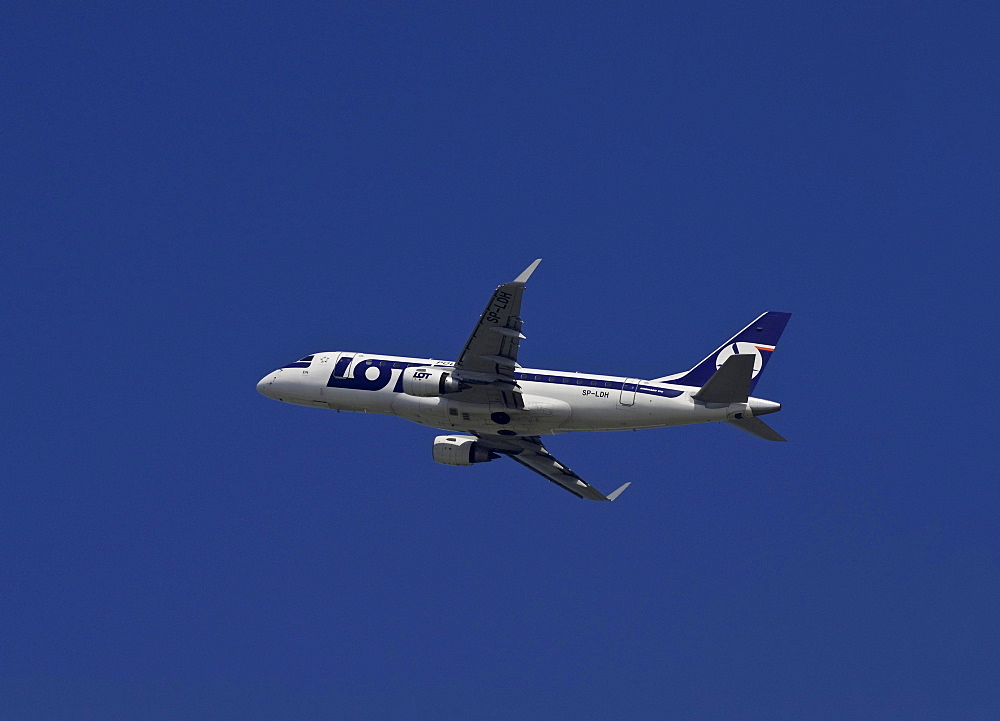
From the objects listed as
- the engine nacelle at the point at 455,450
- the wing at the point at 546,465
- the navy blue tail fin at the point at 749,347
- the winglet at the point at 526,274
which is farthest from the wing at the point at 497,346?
the wing at the point at 546,465

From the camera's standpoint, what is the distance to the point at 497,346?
58.2 m

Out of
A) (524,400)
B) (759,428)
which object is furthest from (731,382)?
(524,400)

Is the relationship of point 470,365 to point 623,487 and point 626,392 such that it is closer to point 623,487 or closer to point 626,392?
point 626,392

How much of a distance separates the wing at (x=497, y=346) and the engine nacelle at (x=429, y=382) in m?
0.55

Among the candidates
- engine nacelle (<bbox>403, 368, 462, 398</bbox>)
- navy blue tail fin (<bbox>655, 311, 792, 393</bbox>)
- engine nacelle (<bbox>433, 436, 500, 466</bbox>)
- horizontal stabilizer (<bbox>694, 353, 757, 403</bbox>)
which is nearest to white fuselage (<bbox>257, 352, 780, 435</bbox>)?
horizontal stabilizer (<bbox>694, 353, 757, 403</bbox>)

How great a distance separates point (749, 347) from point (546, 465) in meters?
13.3

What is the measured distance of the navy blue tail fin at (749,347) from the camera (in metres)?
62.7

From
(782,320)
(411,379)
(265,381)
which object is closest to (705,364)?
(782,320)

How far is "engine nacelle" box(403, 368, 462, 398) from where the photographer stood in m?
60.5

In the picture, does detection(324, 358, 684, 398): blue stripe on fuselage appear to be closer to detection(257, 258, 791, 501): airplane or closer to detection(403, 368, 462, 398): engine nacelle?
detection(257, 258, 791, 501): airplane

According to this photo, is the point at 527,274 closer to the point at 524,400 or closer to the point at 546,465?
the point at 524,400

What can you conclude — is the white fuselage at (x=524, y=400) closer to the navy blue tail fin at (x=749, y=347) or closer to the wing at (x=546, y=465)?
the navy blue tail fin at (x=749, y=347)

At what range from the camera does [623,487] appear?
6969 centimetres

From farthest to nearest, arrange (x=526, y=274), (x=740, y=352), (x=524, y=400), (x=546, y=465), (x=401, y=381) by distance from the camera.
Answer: (x=546, y=465)
(x=401, y=381)
(x=740, y=352)
(x=524, y=400)
(x=526, y=274)
